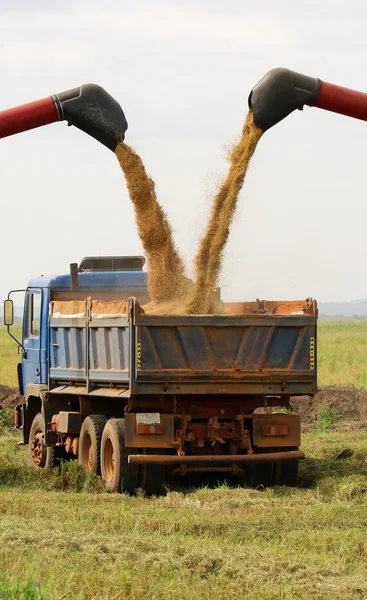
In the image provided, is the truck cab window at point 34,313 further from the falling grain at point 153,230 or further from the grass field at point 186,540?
the grass field at point 186,540

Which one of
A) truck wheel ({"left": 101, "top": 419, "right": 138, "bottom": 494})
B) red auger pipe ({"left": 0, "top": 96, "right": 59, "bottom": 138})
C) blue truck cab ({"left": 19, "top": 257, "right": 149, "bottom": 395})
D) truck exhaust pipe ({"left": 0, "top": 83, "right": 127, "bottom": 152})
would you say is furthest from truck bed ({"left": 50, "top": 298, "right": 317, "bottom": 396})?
red auger pipe ({"left": 0, "top": 96, "right": 59, "bottom": 138})

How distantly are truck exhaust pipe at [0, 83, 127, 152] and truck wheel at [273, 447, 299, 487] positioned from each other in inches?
193

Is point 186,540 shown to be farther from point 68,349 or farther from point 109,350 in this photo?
point 68,349

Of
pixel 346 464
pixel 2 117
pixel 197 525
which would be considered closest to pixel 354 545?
pixel 197 525

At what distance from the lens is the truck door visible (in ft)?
55.9

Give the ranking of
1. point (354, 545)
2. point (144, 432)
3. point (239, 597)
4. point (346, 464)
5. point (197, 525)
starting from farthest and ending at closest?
point (346, 464) → point (144, 432) → point (197, 525) → point (354, 545) → point (239, 597)

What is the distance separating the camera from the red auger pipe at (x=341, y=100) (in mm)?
15039

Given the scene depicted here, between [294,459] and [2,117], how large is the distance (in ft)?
19.6

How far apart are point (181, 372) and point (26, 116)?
4.52 metres

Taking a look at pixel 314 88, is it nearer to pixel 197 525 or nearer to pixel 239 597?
pixel 197 525

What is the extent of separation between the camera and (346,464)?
1526 cm

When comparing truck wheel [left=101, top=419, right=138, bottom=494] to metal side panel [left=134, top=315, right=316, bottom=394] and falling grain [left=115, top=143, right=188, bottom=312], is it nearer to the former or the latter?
metal side panel [left=134, top=315, right=316, bottom=394]

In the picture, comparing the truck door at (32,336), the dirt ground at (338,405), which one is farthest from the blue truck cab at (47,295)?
the dirt ground at (338,405)

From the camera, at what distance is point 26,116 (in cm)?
1549
